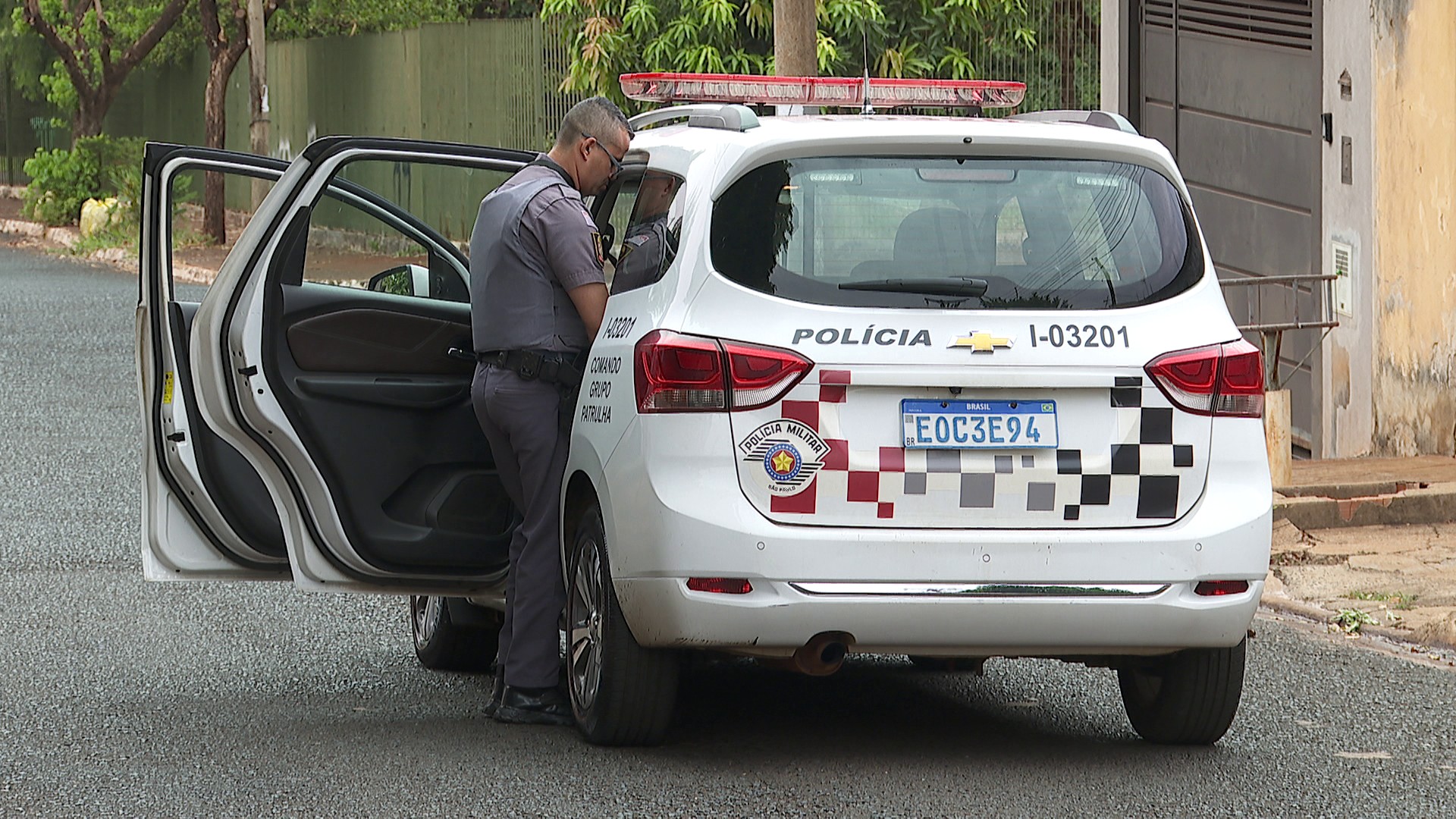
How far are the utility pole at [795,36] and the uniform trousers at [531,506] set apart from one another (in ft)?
21.0

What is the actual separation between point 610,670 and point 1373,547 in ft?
14.9

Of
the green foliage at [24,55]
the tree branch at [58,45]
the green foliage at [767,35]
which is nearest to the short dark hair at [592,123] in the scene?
the green foliage at [767,35]

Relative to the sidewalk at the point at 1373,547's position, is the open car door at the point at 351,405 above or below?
above

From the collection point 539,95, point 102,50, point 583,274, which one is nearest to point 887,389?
point 583,274

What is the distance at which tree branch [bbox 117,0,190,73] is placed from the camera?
1292 inches

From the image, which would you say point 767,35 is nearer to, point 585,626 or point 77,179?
point 585,626

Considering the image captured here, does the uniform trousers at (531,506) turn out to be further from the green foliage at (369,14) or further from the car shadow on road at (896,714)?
the green foliage at (369,14)

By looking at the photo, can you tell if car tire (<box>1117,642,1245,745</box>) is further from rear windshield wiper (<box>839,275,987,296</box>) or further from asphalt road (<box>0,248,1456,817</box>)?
rear windshield wiper (<box>839,275,987,296</box>)

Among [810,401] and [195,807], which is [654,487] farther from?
[195,807]

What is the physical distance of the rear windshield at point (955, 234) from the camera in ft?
17.3

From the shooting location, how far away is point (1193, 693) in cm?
564

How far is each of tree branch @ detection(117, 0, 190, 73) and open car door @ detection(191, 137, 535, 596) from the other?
2764cm

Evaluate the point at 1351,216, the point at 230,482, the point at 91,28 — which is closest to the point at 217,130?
the point at 91,28

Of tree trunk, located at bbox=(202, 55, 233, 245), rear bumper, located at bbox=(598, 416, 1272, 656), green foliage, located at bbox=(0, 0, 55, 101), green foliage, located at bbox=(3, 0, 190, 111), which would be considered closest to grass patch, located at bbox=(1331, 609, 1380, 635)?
rear bumper, located at bbox=(598, 416, 1272, 656)
